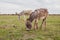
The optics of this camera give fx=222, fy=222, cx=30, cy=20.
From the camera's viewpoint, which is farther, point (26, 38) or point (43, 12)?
point (43, 12)

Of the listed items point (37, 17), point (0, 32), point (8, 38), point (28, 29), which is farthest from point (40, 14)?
point (8, 38)

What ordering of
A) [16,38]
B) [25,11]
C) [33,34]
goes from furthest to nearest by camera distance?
[25,11] → [33,34] → [16,38]

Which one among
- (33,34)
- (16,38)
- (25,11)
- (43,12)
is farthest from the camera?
(25,11)

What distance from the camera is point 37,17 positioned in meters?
16.2

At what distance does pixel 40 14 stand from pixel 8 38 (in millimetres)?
4412

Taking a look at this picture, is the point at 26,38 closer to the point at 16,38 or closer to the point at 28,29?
the point at 16,38

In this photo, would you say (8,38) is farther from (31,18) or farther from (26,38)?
(31,18)

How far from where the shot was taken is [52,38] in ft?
43.5

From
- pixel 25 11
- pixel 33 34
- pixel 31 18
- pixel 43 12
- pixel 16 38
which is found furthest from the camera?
pixel 25 11

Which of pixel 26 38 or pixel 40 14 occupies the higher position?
pixel 40 14

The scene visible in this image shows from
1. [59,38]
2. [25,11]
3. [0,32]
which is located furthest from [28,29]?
[25,11]

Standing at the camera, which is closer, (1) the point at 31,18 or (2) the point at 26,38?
(2) the point at 26,38

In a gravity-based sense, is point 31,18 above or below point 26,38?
above

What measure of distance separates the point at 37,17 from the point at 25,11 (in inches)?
152
